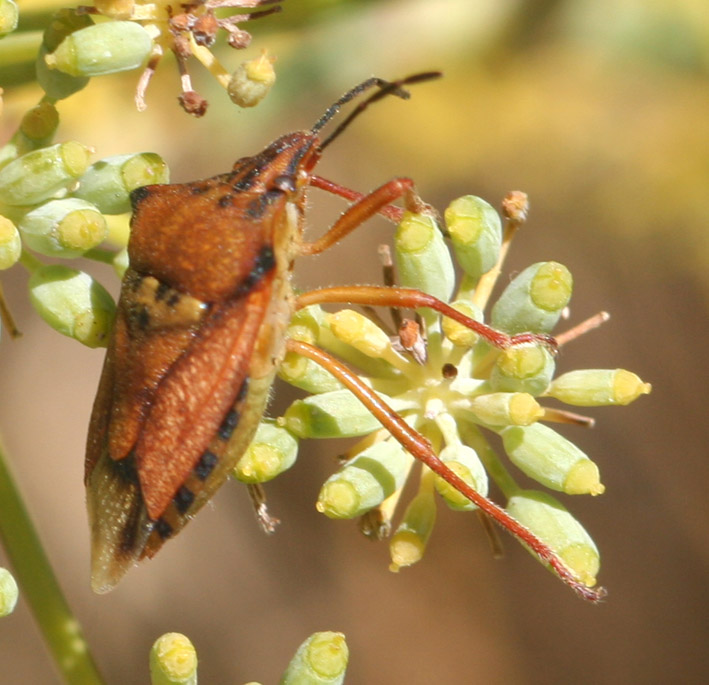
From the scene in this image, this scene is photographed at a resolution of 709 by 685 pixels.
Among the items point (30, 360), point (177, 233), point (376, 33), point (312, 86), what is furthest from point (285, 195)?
point (30, 360)

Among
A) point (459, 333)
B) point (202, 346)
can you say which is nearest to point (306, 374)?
point (202, 346)

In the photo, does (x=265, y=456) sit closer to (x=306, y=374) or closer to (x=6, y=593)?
(x=306, y=374)

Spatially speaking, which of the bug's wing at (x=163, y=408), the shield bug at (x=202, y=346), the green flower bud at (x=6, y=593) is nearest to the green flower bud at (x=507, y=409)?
the shield bug at (x=202, y=346)

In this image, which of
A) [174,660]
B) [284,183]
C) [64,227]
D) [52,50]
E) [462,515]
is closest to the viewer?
[174,660]

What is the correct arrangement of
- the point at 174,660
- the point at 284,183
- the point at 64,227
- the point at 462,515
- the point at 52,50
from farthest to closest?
1. the point at 462,515
2. the point at 284,183
3. the point at 52,50
4. the point at 64,227
5. the point at 174,660

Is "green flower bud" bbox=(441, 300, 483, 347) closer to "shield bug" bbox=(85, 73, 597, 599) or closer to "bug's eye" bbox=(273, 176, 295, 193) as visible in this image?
"shield bug" bbox=(85, 73, 597, 599)

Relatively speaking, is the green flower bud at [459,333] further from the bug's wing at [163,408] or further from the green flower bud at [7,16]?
the green flower bud at [7,16]

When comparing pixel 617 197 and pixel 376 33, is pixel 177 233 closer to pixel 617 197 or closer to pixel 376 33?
pixel 376 33

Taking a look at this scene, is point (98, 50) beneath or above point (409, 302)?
above
